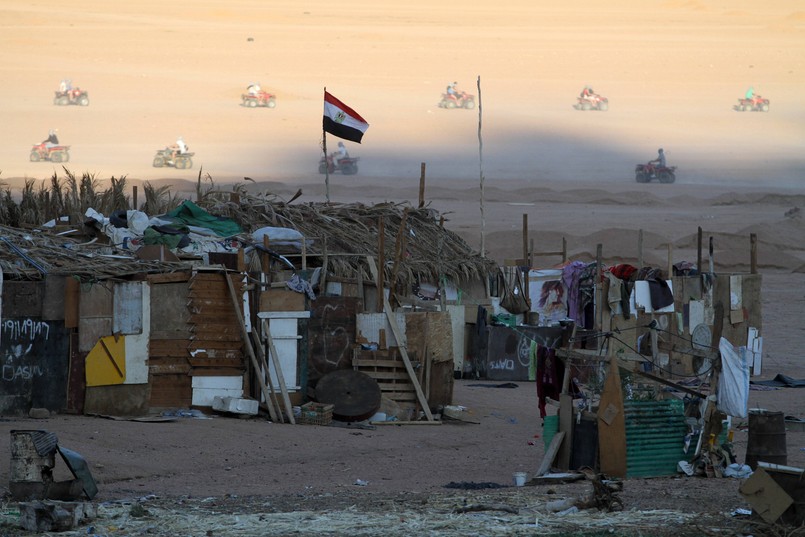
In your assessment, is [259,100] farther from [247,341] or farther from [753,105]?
[247,341]

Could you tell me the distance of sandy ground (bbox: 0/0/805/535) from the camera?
13.7 metres

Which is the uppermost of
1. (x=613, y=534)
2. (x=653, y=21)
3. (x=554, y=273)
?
(x=653, y=21)

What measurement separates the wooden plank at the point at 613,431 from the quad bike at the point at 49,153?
47855mm

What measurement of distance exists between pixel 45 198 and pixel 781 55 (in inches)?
3164

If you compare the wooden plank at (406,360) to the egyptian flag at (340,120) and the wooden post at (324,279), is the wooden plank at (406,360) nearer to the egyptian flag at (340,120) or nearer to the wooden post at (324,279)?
A: the wooden post at (324,279)

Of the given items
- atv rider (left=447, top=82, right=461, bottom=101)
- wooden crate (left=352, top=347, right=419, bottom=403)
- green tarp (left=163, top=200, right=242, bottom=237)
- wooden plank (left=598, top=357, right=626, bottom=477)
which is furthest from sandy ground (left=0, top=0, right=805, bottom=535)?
green tarp (left=163, top=200, right=242, bottom=237)

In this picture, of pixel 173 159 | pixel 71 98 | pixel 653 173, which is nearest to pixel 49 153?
pixel 173 159

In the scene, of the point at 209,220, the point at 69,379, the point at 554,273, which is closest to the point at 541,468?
the point at 69,379

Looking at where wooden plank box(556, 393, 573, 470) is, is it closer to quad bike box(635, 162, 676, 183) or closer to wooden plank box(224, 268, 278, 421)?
wooden plank box(224, 268, 278, 421)

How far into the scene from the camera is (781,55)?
9238 cm

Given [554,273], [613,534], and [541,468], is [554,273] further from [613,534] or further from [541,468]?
[613,534]

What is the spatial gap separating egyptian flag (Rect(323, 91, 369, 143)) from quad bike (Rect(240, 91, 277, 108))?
5016 centimetres

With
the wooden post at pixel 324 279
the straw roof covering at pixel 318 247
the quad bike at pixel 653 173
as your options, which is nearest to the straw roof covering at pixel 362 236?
the straw roof covering at pixel 318 247

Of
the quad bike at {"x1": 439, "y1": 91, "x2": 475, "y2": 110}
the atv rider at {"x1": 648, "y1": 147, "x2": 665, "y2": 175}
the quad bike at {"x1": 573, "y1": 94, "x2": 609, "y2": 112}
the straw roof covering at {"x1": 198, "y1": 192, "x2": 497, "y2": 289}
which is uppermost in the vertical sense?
the quad bike at {"x1": 573, "y1": 94, "x2": 609, "y2": 112}
